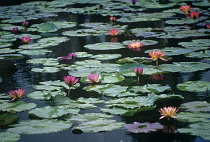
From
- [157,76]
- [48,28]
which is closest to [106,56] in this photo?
[157,76]

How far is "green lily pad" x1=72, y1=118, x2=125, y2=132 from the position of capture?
2152mm

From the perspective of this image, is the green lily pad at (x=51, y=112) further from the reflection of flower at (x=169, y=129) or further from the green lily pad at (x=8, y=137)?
the reflection of flower at (x=169, y=129)

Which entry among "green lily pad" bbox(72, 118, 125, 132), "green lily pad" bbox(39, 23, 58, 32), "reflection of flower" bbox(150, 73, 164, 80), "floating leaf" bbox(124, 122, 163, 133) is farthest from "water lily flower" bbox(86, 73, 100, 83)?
"green lily pad" bbox(39, 23, 58, 32)

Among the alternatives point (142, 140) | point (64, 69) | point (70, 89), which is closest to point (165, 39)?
point (64, 69)

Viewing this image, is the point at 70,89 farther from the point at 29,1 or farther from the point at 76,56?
the point at 29,1

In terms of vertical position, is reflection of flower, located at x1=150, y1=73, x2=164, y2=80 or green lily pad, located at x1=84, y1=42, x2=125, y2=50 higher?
green lily pad, located at x1=84, y1=42, x2=125, y2=50

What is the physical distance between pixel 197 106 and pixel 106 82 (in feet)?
2.74

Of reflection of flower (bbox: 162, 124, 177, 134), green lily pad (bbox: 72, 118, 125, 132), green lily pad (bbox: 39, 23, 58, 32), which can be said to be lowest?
reflection of flower (bbox: 162, 124, 177, 134)

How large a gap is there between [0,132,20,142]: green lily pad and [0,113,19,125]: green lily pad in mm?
177

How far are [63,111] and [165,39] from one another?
259cm

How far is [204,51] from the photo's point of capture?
12.8 ft

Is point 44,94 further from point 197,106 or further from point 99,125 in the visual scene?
point 197,106

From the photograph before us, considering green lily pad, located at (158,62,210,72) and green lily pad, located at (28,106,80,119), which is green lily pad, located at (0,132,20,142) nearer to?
green lily pad, located at (28,106,80,119)

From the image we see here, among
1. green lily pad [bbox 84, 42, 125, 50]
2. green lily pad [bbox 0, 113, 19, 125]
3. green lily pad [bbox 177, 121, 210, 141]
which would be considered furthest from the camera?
green lily pad [bbox 84, 42, 125, 50]
